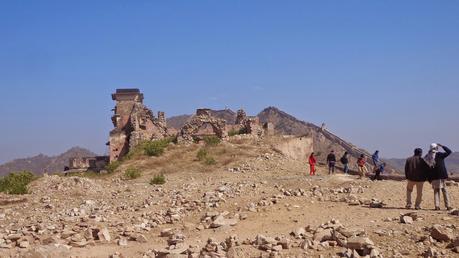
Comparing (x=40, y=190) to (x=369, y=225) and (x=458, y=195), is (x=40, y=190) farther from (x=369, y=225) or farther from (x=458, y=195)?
(x=458, y=195)

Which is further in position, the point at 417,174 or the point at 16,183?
the point at 16,183

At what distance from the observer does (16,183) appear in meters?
18.0

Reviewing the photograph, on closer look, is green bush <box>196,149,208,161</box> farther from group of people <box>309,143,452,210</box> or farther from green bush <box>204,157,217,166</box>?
group of people <box>309,143,452,210</box>

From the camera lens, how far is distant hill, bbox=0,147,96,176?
61.7 metres

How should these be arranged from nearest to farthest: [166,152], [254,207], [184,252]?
[184,252] < [254,207] < [166,152]

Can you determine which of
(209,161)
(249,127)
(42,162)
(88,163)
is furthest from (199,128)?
(42,162)

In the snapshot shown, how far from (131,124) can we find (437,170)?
2606 centimetres

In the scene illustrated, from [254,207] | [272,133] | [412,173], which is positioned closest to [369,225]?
[412,173]

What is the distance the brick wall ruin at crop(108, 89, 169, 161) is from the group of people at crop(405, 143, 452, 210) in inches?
912

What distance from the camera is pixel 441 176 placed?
11047 millimetres

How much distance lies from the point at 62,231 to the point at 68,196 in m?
5.29

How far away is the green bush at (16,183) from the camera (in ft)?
55.5

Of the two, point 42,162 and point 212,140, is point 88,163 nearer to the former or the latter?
point 212,140

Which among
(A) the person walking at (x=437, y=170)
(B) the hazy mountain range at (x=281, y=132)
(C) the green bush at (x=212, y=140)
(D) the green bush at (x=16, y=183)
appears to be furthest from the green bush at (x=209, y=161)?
(A) the person walking at (x=437, y=170)
